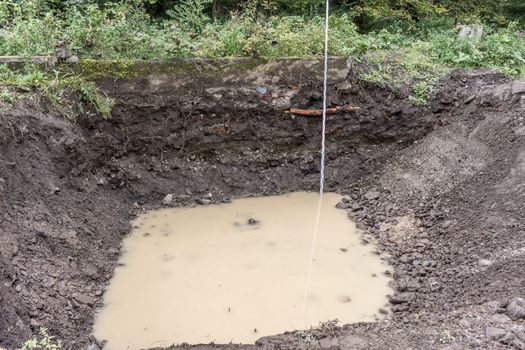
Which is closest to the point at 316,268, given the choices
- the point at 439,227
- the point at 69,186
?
the point at 439,227

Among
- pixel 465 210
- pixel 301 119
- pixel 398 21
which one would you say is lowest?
pixel 465 210

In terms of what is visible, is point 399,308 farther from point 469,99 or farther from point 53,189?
point 53,189

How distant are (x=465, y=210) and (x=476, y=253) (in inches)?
32.4

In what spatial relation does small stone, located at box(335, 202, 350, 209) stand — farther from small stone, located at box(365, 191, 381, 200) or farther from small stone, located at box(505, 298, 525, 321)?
small stone, located at box(505, 298, 525, 321)

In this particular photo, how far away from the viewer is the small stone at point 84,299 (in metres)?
4.48

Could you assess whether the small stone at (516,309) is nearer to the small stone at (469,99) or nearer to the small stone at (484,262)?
the small stone at (484,262)

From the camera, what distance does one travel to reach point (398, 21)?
918cm

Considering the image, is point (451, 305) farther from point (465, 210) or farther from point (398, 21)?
point (398, 21)

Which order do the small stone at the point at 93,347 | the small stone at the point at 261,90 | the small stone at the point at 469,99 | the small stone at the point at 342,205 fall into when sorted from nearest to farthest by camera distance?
the small stone at the point at 93,347
the small stone at the point at 342,205
the small stone at the point at 261,90
the small stone at the point at 469,99

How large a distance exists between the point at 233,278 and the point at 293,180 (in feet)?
7.76

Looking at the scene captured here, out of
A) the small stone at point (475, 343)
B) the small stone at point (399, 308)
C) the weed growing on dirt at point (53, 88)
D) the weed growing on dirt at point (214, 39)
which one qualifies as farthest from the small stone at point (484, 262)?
the weed growing on dirt at point (53, 88)

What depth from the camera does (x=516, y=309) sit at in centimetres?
368

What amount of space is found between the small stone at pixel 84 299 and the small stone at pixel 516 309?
3502mm

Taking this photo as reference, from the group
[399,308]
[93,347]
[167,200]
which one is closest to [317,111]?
[167,200]
